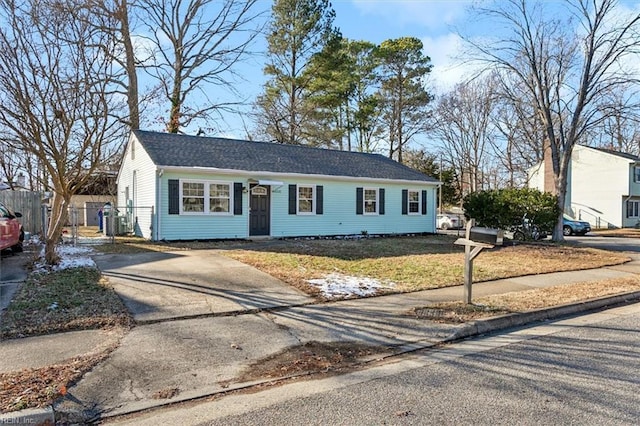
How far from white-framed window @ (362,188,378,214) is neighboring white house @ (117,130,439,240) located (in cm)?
5

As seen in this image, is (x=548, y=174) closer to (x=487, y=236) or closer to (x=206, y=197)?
(x=206, y=197)

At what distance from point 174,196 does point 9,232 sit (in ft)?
16.7

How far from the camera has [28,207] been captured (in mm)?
16766

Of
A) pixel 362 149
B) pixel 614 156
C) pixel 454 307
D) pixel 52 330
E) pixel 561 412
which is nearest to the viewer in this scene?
pixel 561 412

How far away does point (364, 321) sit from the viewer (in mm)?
5930

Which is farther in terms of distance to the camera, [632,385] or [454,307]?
[454,307]

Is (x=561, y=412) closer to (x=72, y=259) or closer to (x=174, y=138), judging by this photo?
(x=72, y=259)

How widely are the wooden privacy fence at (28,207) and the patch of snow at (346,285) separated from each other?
13670mm

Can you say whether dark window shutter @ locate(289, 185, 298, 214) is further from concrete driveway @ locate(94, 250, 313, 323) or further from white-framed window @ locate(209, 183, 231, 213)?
concrete driveway @ locate(94, 250, 313, 323)

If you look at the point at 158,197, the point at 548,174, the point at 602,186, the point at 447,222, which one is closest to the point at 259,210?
the point at 158,197

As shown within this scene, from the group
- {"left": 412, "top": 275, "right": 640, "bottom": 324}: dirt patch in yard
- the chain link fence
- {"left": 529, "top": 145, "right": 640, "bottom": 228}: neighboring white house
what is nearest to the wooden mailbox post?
{"left": 412, "top": 275, "right": 640, "bottom": 324}: dirt patch in yard

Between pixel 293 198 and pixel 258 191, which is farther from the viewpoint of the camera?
pixel 293 198

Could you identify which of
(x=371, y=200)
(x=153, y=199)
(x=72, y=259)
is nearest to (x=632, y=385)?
(x=72, y=259)

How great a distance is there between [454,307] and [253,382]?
376 centimetres
